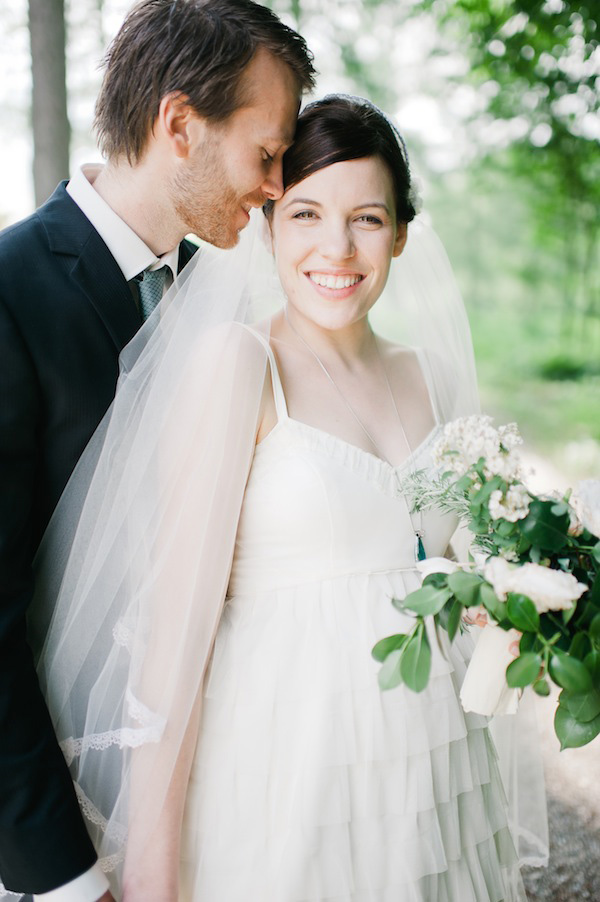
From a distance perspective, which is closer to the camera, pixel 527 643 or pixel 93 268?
pixel 527 643

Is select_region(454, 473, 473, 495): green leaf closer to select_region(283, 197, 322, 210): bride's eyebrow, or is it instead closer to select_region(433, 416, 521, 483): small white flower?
select_region(433, 416, 521, 483): small white flower

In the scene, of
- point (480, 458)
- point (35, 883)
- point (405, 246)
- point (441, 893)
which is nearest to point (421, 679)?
point (480, 458)

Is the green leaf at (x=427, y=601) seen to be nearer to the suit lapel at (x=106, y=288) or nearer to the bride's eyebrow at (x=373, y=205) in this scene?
the suit lapel at (x=106, y=288)

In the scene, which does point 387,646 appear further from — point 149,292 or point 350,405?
point 149,292

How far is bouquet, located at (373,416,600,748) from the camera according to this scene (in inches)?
52.7

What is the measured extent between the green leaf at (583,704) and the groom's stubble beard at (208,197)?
143 centimetres

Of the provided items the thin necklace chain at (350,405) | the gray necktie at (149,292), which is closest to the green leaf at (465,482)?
the thin necklace chain at (350,405)

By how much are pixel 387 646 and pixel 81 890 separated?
0.91m

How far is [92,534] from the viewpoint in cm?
185

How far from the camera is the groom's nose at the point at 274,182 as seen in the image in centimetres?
211

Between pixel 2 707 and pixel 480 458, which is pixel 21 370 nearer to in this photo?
pixel 2 707

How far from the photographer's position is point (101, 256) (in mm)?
1900

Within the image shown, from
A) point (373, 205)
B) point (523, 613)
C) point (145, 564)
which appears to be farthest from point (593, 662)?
point (373, 205)

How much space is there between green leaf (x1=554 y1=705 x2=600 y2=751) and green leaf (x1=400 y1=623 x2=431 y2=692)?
312mm
